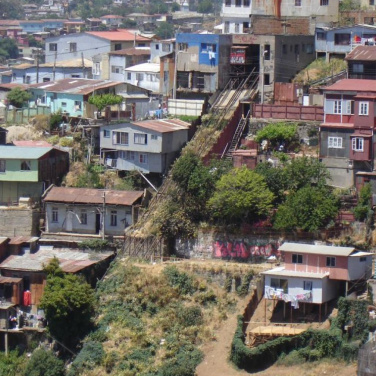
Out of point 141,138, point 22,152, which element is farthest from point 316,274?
point 22,152

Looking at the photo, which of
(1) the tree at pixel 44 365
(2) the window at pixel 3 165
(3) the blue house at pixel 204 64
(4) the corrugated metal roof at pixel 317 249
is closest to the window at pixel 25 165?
(2) the window at pixel 3 165

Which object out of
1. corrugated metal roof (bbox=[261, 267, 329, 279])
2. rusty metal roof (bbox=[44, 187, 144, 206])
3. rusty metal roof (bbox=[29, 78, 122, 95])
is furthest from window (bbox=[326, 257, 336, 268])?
rusty metal roof (bbox=[29, 78, 122, 95])

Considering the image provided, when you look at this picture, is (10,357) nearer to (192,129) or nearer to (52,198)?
(52,198)

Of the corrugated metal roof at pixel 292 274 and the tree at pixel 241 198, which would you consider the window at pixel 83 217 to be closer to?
the tree at pixel 241 198

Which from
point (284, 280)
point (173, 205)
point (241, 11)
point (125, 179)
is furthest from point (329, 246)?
point (241, 11)

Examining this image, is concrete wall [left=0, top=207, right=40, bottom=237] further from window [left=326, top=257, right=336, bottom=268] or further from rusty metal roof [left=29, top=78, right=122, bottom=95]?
window [left=326, top=257, right=336, bottom=268]
